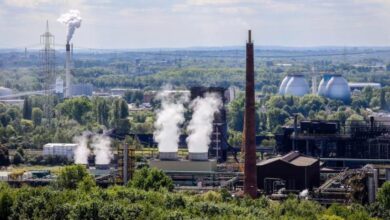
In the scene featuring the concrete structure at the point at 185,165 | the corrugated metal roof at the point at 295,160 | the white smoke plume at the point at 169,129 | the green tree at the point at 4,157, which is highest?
the white smoke plume at the point at 169,129

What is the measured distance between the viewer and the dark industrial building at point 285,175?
3028 centimetres

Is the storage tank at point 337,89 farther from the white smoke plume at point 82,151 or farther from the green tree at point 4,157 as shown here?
the green tree at point 4,157

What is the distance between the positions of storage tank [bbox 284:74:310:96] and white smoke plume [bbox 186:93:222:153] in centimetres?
4029

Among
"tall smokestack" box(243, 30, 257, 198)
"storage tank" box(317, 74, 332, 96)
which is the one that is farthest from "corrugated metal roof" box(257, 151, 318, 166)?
"storage tank" box(317, 74, 332, 96)

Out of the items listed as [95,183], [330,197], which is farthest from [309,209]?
[95,183]

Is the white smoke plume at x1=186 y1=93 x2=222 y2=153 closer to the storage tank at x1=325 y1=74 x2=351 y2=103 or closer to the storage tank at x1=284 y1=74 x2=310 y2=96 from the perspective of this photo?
the storage tank at x1=325 y1=74 x2=351 y2=103

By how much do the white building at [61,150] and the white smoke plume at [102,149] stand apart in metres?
0.84

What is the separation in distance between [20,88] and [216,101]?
5107 centimetres

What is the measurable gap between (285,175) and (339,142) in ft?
22.2

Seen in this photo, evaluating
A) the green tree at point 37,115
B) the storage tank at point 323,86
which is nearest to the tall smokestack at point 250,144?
the green tree at point 37,115

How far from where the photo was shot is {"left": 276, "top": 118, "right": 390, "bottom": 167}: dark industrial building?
36.4 metres

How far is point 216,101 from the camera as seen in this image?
3778 cm

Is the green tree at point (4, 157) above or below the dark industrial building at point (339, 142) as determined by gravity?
below

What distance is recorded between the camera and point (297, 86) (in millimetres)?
80688
